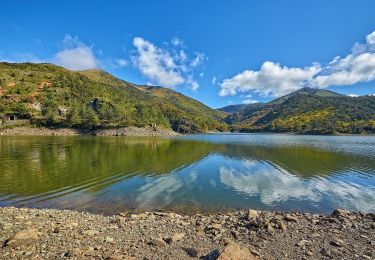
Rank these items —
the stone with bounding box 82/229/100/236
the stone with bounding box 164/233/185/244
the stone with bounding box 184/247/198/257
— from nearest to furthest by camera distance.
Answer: the stone with bounding box 184/247/198/257
the stone with bounding box 164/233/185/244
the stone with bounding box 82/229/100/236

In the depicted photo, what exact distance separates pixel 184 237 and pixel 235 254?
12.4 ft

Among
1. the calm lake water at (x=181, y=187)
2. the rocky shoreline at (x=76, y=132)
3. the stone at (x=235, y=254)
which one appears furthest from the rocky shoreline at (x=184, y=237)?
the rocky shoreline at (x=76, y=132)

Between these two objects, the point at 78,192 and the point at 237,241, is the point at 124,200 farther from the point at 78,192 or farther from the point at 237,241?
the point at 237,241

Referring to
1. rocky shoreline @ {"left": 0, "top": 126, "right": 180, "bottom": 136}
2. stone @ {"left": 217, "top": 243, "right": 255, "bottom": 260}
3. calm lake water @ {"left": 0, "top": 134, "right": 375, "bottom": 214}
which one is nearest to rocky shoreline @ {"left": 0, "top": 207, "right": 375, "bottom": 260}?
stone @ {"left": 217, "top": 243, "right": 255, "bottom": 260}

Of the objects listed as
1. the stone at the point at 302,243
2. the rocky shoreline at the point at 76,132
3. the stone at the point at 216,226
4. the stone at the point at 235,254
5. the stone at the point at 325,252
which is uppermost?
the rocky shoreline at the point at 76,132

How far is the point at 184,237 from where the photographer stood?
586 inches

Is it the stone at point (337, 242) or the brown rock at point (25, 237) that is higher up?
the brown rock at point (25, 237)

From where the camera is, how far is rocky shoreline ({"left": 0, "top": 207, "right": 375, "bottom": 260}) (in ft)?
40.6

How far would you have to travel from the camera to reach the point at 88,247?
12.7 meters

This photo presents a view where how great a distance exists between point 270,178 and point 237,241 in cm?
2529

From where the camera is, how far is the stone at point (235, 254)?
1163 centimetres

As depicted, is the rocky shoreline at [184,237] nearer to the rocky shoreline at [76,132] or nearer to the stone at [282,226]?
the stone at [282,226]

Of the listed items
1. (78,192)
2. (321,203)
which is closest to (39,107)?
(78,192)

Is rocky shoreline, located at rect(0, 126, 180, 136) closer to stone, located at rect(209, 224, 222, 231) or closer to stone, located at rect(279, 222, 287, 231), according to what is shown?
stone, located at rect(209, 224, 222, 231)
